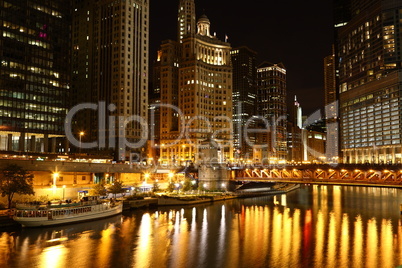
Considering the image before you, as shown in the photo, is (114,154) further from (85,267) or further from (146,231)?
(85,267)

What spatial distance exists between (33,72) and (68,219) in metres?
76.0

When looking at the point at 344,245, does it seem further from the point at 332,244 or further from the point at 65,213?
the point at 65,213

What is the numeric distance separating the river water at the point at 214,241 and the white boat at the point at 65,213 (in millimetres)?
1465

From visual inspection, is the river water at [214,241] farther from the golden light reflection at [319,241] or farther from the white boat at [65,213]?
the white boat at [65,213]

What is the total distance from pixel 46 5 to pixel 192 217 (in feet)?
309

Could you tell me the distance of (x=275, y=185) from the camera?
155 m

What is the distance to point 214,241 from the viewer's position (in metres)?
57.7

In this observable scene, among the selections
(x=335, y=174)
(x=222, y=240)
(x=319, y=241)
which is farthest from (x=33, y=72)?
(x=319, y=241)

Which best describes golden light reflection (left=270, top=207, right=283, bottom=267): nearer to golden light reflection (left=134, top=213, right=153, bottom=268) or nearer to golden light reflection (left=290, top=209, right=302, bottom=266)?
A: golden light reflection (left=290, top=209, right=302, bottom=266)

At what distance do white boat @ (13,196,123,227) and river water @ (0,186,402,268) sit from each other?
1.47 metres

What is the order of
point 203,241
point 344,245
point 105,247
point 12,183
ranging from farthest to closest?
1. point 12,183
2. point 203,241
3. point 344,245
4. point 105,247

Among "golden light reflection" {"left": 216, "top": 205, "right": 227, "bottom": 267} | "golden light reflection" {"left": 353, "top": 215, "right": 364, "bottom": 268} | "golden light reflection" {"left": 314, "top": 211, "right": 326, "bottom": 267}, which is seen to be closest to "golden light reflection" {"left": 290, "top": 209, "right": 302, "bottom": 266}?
"golden light reflection" {"left": 314, "top": 211, "right": 326, "bottom": 267}

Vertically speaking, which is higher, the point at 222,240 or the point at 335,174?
the point at 335,174

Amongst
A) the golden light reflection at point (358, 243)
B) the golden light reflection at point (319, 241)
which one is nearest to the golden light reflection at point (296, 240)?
the golden light reflection at point (319, 241)
